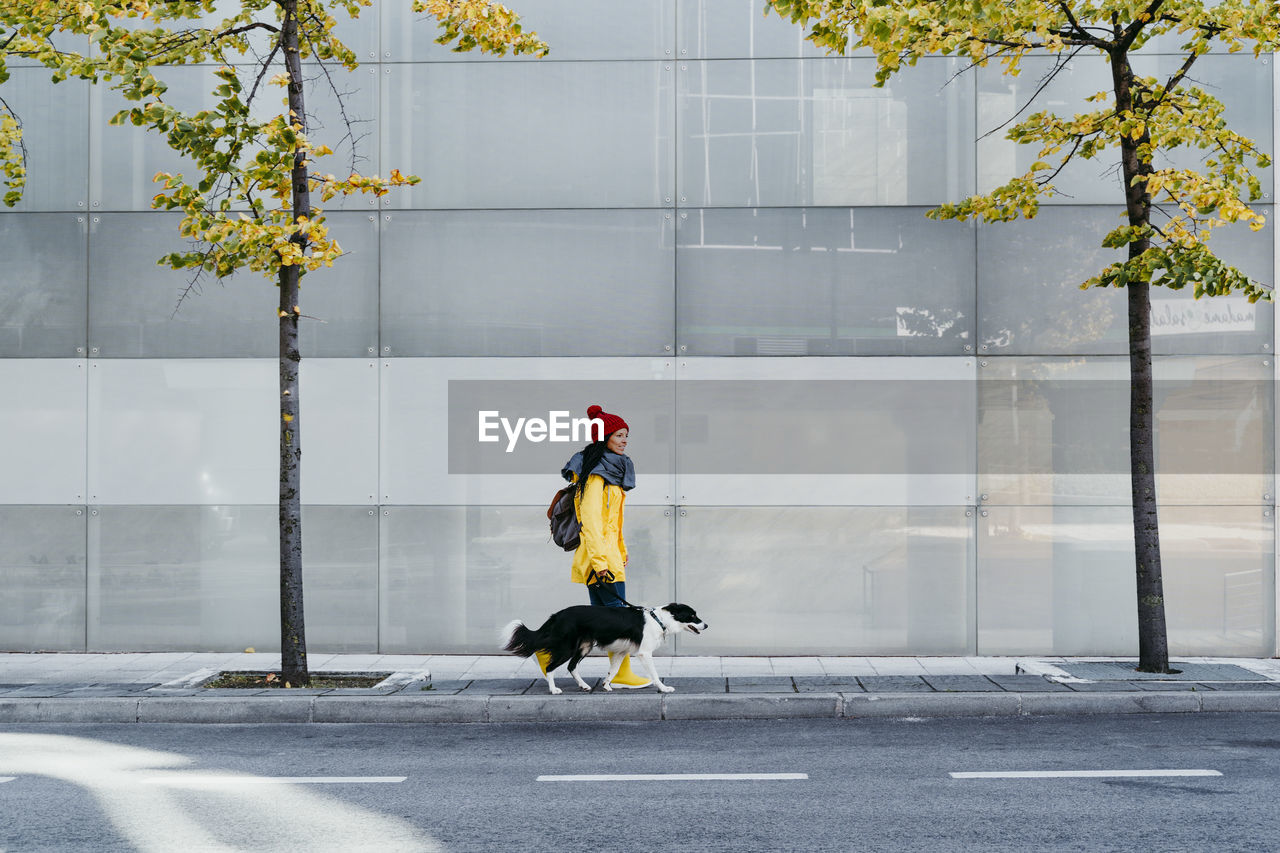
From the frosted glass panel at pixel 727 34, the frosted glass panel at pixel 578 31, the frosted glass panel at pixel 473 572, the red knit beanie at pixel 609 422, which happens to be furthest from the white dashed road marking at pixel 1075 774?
the frosted glass panel at pixel 578 31

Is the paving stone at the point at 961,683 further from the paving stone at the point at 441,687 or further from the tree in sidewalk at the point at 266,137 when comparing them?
the tree in sidewalk at the point at 266,137

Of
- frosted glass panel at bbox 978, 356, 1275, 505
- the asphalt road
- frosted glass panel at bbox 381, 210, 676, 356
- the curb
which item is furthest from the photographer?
frosted glass panel at bbox 381, 210, 676, 356

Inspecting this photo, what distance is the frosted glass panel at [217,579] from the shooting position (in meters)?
10.8

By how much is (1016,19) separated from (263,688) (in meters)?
7.30

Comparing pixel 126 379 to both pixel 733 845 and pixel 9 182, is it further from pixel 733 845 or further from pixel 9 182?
pixel 733 845

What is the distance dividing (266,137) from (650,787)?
214 inches

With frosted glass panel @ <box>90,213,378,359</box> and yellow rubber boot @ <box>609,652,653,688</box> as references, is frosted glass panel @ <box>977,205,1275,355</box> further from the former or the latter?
frosted glass panel @ <box>90,213,378,359</box>

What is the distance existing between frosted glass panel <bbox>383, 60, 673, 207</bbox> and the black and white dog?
13.7 ft

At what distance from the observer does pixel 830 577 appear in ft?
34.9

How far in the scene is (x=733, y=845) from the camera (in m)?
5.12

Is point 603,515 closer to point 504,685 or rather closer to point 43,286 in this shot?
point 504,685

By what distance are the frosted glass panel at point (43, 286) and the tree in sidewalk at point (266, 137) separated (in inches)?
96.2

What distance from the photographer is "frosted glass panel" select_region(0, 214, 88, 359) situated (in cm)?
1089

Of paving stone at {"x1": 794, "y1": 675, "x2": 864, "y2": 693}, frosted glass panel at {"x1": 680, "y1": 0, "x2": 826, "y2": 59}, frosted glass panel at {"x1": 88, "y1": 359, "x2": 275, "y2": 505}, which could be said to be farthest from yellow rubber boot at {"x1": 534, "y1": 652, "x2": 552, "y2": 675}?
frosted glass panel at {"x1": 680, "y1": 0, "x2": 826, "y2": 59}
